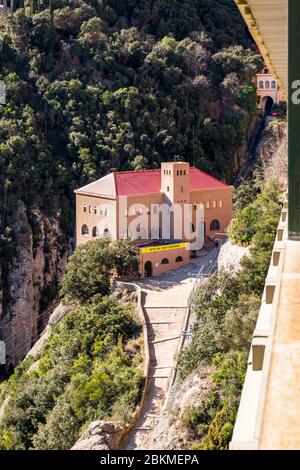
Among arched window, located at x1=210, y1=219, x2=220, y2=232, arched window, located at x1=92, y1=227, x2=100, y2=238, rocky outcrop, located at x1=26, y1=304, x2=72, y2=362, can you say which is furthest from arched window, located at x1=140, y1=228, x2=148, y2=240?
rocky outcrop, located at x1=26, y1=304, x2=72, y2=362

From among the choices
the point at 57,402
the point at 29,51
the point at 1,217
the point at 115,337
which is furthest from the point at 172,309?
the point at 29,51

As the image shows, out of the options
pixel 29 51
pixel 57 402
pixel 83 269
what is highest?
pixel 29 51

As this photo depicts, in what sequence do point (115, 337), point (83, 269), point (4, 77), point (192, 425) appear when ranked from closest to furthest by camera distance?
point (192, 425), point (115, 337), point (83, 269), point (4, 77)

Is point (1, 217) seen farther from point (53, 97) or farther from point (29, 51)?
point (29, 51)

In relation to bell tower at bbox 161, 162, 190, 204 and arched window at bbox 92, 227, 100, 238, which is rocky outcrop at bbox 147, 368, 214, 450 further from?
bell tower at bbox 161, 162, 190, 204

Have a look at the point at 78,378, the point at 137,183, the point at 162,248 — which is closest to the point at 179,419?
the point at 78,378

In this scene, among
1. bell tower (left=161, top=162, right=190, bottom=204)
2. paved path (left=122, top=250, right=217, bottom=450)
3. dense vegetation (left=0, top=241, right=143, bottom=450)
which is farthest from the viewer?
bell tower (left=161, top=162, right=190, bottom=204)

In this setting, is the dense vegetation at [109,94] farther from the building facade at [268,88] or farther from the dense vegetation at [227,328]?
the dense vegetation at [227,328]

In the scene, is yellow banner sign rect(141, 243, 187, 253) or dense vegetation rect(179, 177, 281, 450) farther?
yellow banner sign rect(141, 243, 187, 253)
